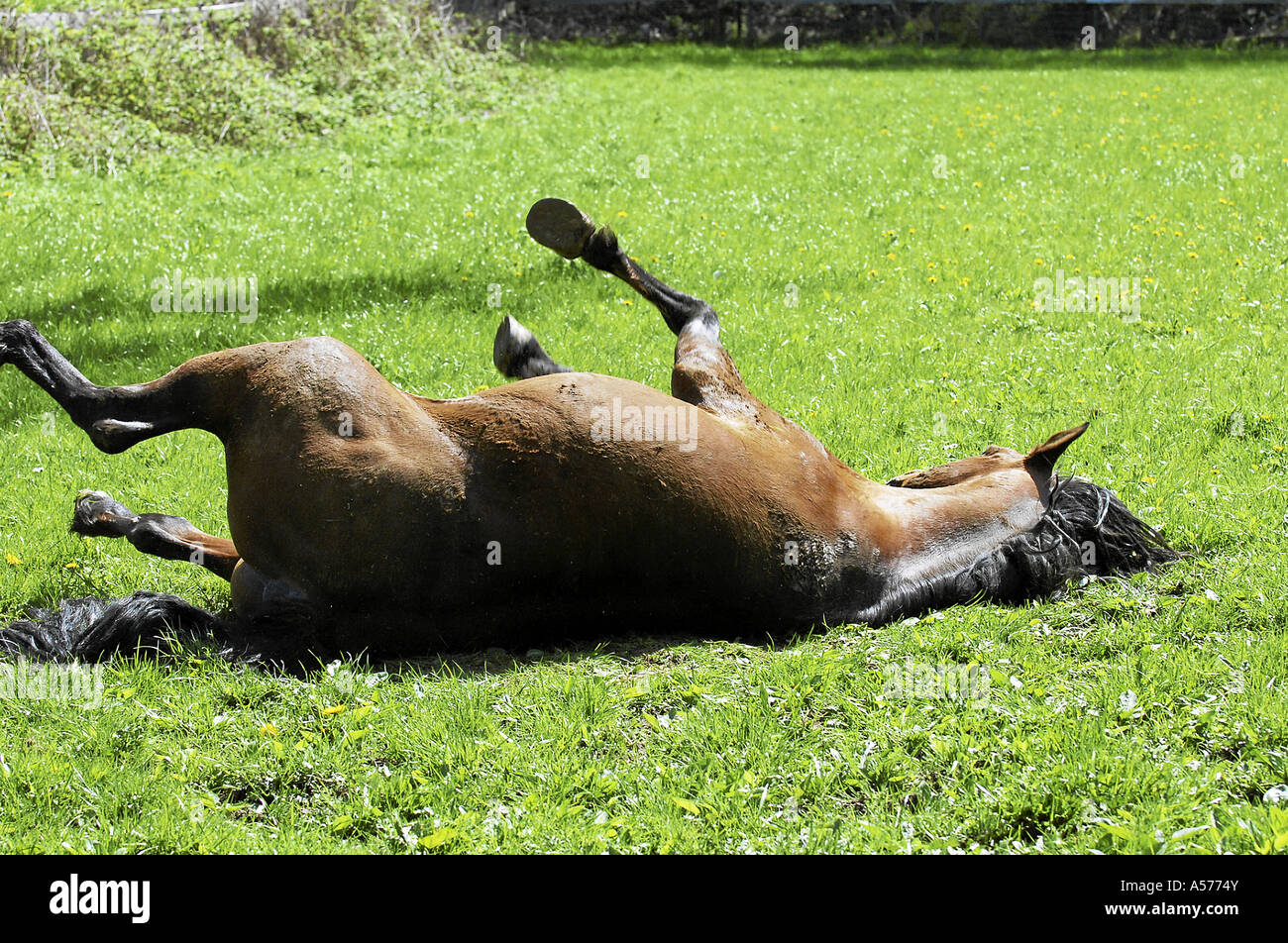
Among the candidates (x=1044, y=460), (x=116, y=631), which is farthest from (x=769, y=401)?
(x=116, y=631)

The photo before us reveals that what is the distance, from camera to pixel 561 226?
5875 millimetres

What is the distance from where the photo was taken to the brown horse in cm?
421

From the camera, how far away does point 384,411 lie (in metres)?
4.36

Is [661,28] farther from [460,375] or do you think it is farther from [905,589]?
[905,589]

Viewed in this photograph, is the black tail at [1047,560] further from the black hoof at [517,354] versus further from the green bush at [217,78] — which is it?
the green bush at [217,78]

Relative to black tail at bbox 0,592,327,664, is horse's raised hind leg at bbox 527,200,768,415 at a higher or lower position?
higher

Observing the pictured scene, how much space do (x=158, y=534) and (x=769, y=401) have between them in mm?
3829

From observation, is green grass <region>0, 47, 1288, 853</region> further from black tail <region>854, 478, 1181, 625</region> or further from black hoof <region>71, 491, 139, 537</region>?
black hoof <region>71, 491, 139, 537</region>

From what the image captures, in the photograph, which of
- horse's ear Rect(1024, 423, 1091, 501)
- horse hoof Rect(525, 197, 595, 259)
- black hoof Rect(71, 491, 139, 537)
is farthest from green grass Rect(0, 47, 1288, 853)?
horse hoof Rect(525, 197, 595, 259)

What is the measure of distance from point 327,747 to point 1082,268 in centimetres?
854

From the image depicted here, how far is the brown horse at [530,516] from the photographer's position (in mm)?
4211

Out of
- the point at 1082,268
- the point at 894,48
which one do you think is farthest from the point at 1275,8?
the point at 1082,268

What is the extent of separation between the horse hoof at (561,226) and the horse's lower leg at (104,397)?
1.99 meters

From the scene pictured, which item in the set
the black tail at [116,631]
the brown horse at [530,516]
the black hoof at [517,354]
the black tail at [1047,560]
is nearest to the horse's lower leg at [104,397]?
the brown horse at [530,516]
